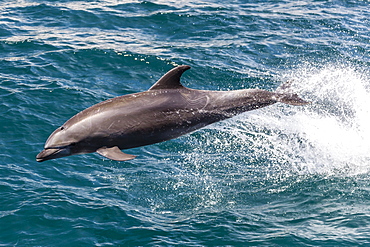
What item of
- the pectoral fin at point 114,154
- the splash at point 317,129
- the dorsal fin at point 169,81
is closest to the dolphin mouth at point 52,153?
the pectoral fin at point 114,154

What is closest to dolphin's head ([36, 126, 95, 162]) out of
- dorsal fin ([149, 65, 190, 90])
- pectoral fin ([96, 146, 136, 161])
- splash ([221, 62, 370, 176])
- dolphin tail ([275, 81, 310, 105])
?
pectoral fin ([96, 146, 136, 161])

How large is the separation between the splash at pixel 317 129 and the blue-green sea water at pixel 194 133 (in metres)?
0.05

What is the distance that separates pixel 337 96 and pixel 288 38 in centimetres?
504

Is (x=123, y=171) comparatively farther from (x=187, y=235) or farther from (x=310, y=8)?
(x=310, y=8)

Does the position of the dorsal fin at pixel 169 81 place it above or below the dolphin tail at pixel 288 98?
above

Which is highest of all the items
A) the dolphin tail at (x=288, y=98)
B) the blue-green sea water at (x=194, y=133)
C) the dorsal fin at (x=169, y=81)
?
the dorsal fin at (x=169, y=81)

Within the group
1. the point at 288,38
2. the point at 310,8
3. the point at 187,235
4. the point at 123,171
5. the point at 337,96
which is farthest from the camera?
the point at 310,8

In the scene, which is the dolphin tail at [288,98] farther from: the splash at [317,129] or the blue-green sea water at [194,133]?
the splash at [317,129]

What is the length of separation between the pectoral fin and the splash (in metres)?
5.47

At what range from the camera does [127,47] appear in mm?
20344

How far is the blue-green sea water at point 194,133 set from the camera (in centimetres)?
1138

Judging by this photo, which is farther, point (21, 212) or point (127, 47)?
point (127, 47)

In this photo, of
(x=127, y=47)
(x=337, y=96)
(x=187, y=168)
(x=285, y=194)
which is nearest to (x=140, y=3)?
(x=127, y=47)

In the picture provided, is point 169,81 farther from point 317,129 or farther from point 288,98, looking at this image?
point 317,129
